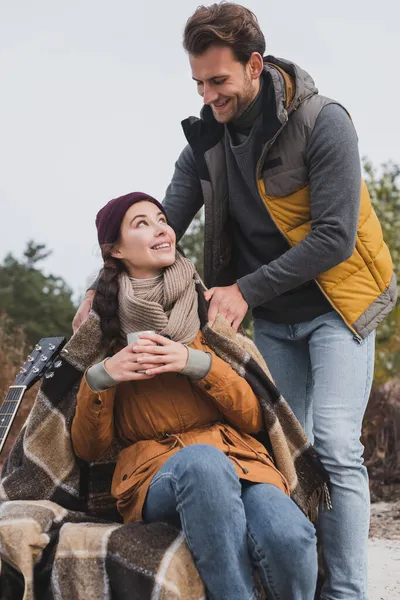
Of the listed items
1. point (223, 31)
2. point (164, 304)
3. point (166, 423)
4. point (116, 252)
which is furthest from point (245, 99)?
point (166, 423)

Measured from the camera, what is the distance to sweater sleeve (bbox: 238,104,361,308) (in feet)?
12.1

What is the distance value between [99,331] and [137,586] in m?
1.03

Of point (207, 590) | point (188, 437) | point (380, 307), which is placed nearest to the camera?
point (207, 590)

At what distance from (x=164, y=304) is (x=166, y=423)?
0.46 meters

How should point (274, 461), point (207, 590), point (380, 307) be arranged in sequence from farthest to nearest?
point (380, 307)
point (274, 461)
point (207, 590)

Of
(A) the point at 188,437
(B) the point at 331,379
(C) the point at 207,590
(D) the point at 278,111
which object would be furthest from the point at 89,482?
(D) the point at 278,111

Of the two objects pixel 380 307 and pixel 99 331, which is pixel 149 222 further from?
pixel 380 307

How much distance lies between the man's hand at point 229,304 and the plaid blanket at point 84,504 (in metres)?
0.06

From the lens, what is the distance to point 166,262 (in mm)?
3533

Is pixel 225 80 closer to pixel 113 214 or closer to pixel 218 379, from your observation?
pixel 113 214

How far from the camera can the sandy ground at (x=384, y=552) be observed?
472 cm

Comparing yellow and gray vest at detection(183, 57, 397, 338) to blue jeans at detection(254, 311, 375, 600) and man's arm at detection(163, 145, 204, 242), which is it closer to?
blue jeans at detection(254, 311, 375, 600)

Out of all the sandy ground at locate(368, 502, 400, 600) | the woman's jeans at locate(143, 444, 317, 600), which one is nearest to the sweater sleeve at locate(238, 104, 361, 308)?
the woman's jeans at locate(143, 444, 317, 600)

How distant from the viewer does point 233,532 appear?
2.99 meters
